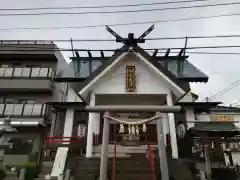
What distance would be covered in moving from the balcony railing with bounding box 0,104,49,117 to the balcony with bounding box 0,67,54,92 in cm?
209

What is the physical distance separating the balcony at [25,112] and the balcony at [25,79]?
2.10m

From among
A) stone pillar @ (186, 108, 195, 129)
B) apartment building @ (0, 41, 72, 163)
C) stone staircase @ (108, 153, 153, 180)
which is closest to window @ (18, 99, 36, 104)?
apartment building @ (0, 41, 72, 163)

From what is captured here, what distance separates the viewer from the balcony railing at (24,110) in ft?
74.3

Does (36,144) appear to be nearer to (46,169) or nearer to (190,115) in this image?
(46,169)

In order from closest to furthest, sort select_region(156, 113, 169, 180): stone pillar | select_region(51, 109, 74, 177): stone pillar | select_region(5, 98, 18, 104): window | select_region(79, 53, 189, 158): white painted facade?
select_region(156, 113, 169, 180): stone pillar, select_region(51, 109, 74, 177): stone pillar, select_region(79, 53, 189, 158): white painted facade, select_region(5, 98, 18, 104): window

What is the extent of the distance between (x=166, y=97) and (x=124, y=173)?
20.0 feet

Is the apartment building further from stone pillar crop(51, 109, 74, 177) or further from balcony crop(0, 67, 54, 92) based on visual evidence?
stone pillar crop(51, 109, 74, 177)

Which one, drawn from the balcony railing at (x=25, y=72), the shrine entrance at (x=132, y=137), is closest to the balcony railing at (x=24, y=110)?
the balcony railing at (x=25, y=72)

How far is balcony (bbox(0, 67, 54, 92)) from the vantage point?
24.3 metres

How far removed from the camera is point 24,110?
22.8 meters

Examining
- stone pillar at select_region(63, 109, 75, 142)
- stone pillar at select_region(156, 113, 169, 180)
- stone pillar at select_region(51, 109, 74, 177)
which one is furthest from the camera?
stone pillar at select_region(63, 109, 75, 142)

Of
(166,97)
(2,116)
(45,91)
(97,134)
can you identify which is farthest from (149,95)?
(2,116)

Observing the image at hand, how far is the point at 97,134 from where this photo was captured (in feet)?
48.8

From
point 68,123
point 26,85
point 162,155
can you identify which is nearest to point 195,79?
point 68,123
